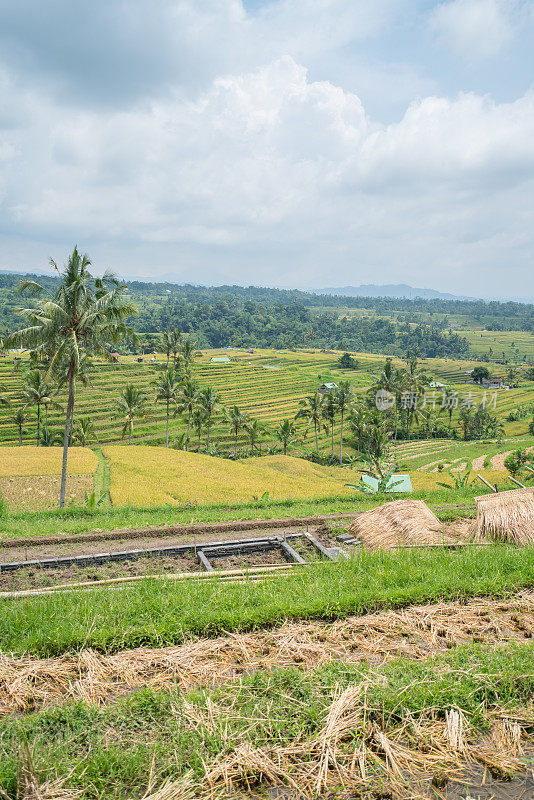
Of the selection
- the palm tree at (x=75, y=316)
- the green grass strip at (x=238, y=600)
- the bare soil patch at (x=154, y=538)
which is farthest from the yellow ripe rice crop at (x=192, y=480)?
the green grass strip at (x=238, y=600)

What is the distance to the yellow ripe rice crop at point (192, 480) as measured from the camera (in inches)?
845

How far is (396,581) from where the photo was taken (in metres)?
5.29

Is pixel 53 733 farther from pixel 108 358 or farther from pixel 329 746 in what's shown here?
pixel 108 358

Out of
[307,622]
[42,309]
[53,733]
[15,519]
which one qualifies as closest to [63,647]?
A: [53,733]

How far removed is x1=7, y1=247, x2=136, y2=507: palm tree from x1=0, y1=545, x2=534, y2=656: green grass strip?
468 inches

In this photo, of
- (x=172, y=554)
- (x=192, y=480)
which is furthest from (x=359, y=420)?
(x=172, y=554)

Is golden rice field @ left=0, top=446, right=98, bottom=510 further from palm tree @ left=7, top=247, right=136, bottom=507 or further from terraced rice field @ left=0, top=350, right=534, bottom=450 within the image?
terraced rice field @ left=0, top=350, right=534, bottom=450

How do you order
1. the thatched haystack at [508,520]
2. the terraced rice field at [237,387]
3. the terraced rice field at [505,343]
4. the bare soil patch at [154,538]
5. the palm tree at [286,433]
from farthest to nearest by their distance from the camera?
the terraced rice field at [505,343] → the terraced rice field at [237,387] → the palm tree at [286,433] → the bare soil patch at [154,538] → the thatched haystack at [508,520]

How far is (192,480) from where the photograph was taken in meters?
25.8

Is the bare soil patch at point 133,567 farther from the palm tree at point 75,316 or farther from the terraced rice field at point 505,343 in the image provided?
the terraced rice field at point 505,343

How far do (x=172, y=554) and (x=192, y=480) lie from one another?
17.6 metres

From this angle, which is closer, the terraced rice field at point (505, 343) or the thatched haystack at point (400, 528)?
the thatched haystack at point (400, 528)

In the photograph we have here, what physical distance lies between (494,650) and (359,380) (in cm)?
8800

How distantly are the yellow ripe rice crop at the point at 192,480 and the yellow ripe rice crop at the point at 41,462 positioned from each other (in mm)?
1580
